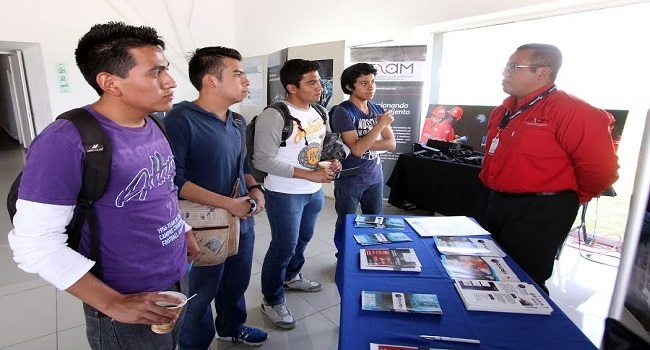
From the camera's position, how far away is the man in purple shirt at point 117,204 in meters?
0.77

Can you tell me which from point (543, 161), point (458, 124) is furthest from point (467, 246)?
point (458, 124)

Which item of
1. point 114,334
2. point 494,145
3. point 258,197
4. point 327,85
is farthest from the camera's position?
point 327,85

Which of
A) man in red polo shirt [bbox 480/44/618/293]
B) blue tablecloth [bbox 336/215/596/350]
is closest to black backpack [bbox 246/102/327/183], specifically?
blue tablecloth [bbox 336/215/596/350]

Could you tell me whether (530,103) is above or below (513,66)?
below

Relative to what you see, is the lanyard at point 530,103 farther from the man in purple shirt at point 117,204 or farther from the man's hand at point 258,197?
the man in purple shirt at point 117,204

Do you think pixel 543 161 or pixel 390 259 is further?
pixel 543 161

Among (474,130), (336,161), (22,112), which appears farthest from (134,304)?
(22,112)

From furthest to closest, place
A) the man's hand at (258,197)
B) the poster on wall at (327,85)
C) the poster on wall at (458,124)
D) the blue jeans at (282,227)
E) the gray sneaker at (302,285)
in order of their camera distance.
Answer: the poster on wall at (327,85) → the poster on wall at (458,124) → the gray sneaker at (302,285) → the blue jeans at (282,227) → the man's hand at (258,197)

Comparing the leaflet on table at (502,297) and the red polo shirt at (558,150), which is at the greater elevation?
the red polo shirt at (558,150)

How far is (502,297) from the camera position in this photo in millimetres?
1096

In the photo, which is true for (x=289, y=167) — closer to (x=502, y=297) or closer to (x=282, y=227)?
(x=282, y=227)

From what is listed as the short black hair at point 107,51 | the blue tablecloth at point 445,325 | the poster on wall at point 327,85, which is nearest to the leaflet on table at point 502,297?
the blue tablecloth at point 445,325

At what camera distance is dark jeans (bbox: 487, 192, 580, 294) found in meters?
1.63

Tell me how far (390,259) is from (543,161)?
890 mm
